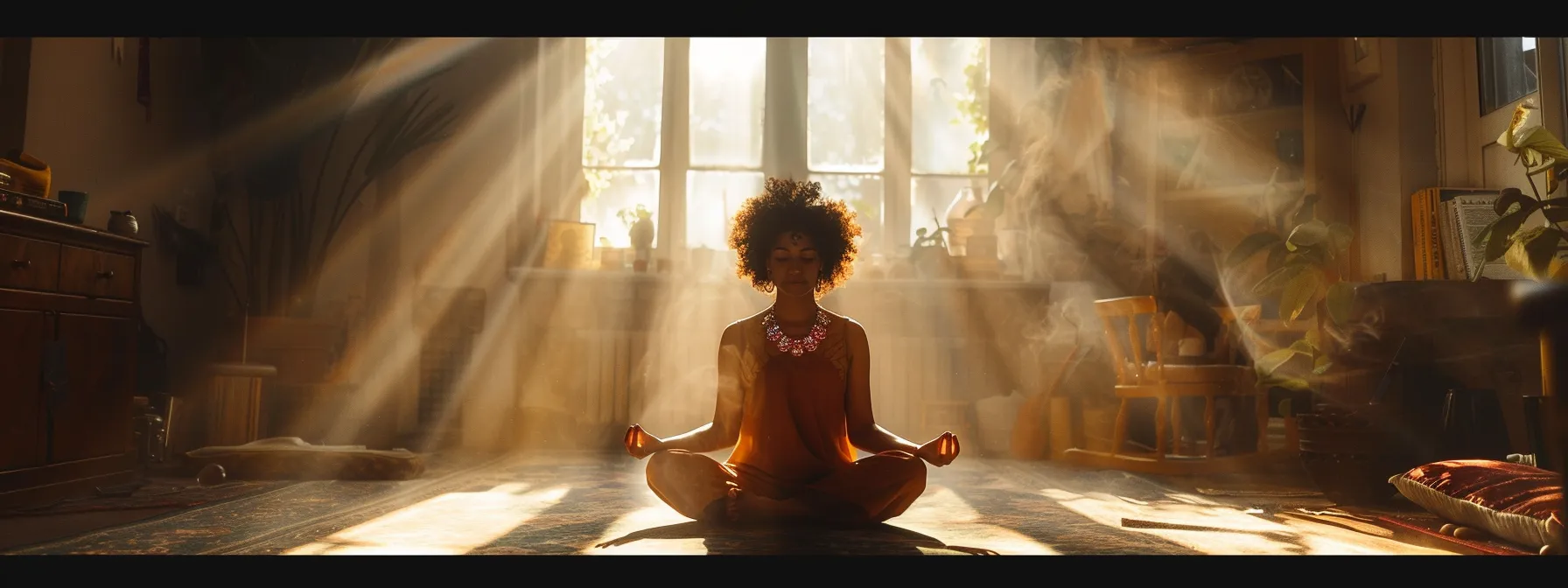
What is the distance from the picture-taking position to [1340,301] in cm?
337

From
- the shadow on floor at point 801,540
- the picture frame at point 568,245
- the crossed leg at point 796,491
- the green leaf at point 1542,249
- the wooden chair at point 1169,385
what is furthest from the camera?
the picture frame at point 568,245

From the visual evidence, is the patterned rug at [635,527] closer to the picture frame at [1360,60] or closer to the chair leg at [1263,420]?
the chair leg at [1263,420]

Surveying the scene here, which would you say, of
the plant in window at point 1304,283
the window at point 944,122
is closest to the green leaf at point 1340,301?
the plant in window at point 1304,283

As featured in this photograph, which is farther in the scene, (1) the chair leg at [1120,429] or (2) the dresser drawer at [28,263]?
(1) the chair leg at [1120,429]

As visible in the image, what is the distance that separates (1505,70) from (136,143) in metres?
5.72

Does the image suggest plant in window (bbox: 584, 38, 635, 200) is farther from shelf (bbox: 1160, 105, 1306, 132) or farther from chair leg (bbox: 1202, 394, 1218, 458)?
chair leg (bbox: 1202, 394, 1218, 458)

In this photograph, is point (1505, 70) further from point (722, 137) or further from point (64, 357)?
point (64, 357)

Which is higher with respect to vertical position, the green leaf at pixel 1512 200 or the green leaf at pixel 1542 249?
the green leaf at pixel 1512 200

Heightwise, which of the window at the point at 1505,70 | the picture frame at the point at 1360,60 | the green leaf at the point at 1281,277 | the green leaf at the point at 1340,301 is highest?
the picture frame at the point at 1360,60

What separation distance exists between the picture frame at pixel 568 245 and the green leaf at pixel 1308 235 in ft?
11.9

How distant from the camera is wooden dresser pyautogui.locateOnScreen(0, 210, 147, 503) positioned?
2.97 meters

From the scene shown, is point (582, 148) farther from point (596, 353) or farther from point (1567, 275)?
point (1567, 275)

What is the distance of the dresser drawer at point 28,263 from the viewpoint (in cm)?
295

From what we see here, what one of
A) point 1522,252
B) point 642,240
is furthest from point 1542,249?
point 642,240
